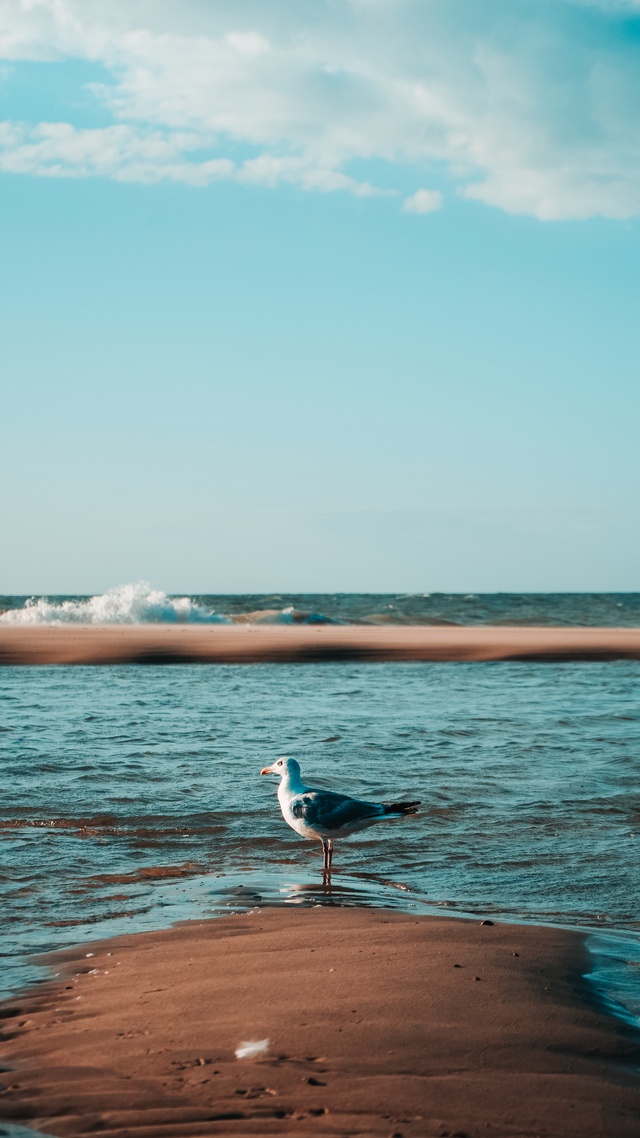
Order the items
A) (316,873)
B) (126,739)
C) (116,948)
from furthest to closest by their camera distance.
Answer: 1. (126,739)
2. (316,873)
3. (116,948)

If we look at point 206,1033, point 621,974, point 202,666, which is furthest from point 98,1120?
point 202,666

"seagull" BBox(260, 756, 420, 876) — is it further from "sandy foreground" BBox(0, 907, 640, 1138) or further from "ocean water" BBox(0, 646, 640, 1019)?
"sandy foreground" BBox(0, 907, 640, 1138)

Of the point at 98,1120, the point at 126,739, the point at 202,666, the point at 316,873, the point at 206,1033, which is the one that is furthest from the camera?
the point at 202,666

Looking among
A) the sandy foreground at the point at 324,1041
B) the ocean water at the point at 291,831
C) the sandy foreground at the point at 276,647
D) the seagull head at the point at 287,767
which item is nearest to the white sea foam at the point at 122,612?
the sandy foreground at the point at 276,647

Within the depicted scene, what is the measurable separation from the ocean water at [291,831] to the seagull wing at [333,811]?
0.38m

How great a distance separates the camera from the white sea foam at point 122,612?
123ft

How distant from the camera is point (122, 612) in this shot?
3772 centimetres

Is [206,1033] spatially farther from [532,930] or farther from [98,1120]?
[532,930]

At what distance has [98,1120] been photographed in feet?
10.9

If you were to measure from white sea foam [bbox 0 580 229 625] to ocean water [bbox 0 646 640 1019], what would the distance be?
68.3 feet

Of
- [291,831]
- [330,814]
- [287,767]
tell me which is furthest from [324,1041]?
[291,831]

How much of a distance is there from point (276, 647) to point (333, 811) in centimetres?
1833

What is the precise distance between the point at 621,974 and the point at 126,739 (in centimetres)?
819

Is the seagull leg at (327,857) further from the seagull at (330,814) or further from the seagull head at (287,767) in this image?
the seagull head at (287,767)
